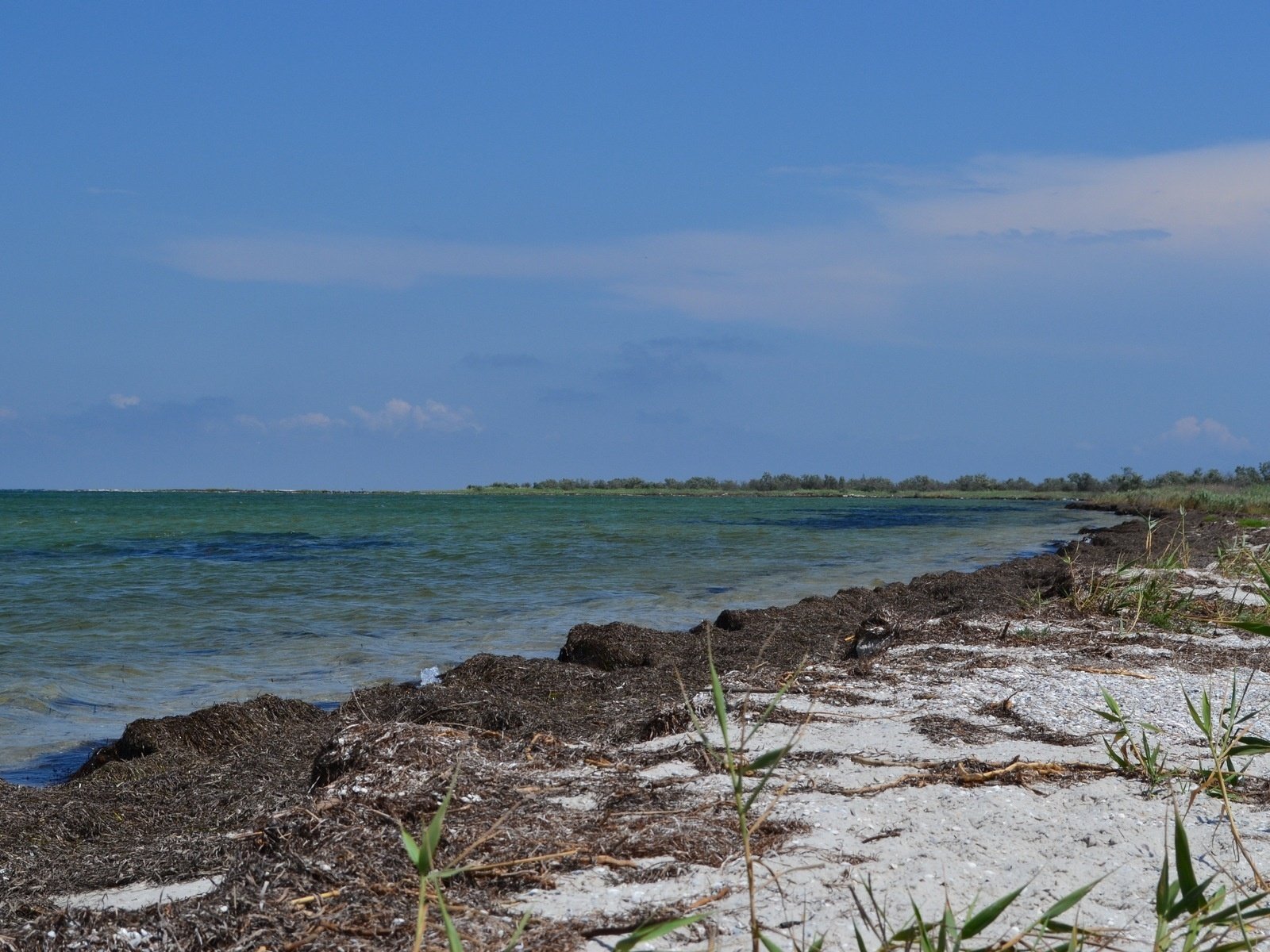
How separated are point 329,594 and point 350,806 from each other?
40.9 ft

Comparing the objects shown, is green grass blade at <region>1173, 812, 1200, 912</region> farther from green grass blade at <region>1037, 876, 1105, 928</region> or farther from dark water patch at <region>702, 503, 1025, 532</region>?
dark water patch at <region>702, 503, 1025, 532</region>

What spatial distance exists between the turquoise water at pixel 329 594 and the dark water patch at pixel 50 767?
4 centimetres

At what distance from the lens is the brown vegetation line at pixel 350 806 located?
2666 millimetres

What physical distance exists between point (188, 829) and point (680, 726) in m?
2.09

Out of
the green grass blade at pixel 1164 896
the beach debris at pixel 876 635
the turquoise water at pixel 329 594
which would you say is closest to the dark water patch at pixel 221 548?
the turquoise water at pixel 329 594

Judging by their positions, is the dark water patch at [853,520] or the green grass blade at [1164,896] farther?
the dark water patch at [853,520]

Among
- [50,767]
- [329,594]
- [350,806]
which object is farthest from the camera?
[329,594]

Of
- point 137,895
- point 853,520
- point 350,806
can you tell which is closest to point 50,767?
point 137,895

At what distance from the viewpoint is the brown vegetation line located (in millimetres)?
2666

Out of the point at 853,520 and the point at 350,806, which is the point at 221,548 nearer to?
the point at 350,806

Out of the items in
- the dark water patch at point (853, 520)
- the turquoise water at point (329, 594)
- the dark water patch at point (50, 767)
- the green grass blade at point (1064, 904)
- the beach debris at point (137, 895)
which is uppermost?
the green grass blade at point (1064, 904)

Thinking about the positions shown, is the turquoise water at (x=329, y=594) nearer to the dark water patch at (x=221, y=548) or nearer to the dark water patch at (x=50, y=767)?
the dark water patch at (x=50, y=767)

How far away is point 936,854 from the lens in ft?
9.95

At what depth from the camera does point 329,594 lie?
15141 mm
